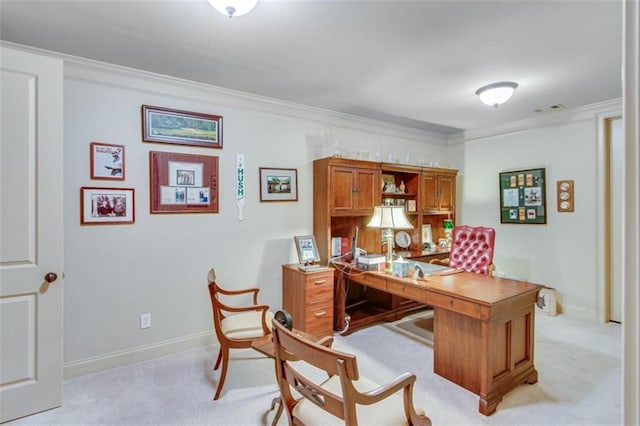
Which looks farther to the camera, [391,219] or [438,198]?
[438,198]

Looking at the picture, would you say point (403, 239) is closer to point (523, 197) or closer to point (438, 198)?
point (438, 198)

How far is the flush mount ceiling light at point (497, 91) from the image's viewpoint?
3082 mm

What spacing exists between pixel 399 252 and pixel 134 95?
3.46 meters

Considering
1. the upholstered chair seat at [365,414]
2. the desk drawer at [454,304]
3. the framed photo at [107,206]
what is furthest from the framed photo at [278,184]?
the upholstered chair seat at [365,414]

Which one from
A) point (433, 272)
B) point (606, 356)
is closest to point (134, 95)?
point (433, 272)

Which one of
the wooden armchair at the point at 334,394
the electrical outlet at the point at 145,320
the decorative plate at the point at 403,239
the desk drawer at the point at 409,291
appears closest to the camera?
the wooden armchair at the point at 334,394

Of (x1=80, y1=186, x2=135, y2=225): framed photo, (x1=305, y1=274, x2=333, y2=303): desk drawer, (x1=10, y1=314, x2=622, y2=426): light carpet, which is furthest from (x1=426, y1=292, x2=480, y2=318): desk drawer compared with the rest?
(x1=80, y1=186, x2=135, y2=225): framed photo

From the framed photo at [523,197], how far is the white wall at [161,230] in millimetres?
2731

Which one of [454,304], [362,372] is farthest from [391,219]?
[362,372]

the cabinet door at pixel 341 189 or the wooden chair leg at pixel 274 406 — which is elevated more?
the cabinet door at pixel 341 189

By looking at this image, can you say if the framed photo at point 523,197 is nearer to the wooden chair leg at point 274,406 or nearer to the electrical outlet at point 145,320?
the wooden chair leg at point 274,406

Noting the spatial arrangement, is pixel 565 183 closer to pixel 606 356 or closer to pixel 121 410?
pixel 606 356

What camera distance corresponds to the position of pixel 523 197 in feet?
14.4

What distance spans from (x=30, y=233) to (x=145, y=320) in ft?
3.83
